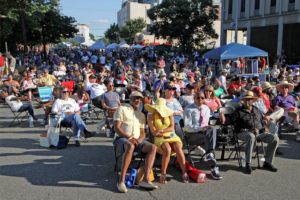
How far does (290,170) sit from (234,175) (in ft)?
3.48

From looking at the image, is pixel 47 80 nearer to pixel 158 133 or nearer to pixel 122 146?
pixel 122 146

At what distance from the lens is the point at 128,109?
19.4ft

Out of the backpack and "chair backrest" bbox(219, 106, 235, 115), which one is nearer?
"chair backrest" bbox(219, 106, 235, 115)

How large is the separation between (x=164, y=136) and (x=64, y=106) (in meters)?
3.28

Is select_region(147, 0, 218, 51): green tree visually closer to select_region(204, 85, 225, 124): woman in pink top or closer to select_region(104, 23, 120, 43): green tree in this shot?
select_region(204, 85, 225, 124): woman in pink top

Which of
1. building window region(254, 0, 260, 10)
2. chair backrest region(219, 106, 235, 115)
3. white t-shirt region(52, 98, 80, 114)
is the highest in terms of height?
building window region(254, 0, 260, 10)

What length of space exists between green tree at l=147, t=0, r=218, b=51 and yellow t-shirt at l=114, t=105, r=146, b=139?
1463 inches

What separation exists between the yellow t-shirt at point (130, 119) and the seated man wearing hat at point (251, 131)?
1802 mm

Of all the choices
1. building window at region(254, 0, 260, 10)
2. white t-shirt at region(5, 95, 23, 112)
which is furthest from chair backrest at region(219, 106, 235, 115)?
building window at region(254, 0, 260, 10)

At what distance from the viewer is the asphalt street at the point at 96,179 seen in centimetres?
518

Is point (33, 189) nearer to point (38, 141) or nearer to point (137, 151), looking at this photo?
point (137, 151)

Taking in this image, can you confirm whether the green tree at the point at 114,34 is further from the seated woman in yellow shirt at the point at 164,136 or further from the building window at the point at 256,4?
the seated woman in yellow shirt at the point at 164,136

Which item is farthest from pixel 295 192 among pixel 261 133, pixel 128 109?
pixel 128 109

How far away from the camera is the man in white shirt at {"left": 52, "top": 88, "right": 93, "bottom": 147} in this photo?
7871 millimetres
